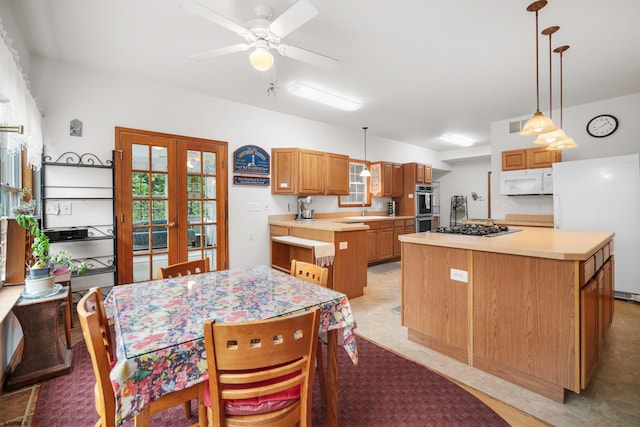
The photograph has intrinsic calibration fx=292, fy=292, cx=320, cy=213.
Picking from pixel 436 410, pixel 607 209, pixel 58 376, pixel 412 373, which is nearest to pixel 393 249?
pixel 607 209

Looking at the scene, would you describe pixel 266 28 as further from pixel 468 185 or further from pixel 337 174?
pixel 468 185

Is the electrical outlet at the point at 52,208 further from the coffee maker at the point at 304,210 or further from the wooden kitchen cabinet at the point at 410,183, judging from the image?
the wooden kitchen cabinet at the point at 410,183

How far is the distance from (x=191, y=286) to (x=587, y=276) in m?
2.43

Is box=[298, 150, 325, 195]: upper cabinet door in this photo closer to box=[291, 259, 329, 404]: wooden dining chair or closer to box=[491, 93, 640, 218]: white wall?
box=[291, 259, 329, 404]: wooden dining chair

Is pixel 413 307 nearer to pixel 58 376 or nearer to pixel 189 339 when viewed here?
pixel 189 339

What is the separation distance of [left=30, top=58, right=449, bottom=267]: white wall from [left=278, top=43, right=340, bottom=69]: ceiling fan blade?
214 centimetres

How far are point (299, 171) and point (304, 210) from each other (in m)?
0.75

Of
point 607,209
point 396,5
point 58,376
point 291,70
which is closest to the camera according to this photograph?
point 58,376

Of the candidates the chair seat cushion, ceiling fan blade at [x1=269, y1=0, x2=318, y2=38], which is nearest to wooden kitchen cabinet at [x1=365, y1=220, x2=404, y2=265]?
ceiling fan blade at [x1=269, y1=0, x2=318, y2=38]

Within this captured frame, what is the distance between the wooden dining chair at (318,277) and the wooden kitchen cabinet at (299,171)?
2623 mm

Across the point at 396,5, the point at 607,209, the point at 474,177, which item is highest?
the point at 396,5

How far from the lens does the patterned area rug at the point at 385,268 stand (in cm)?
527

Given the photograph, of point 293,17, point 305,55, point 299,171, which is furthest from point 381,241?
point 293,17

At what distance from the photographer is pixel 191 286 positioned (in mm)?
1717
